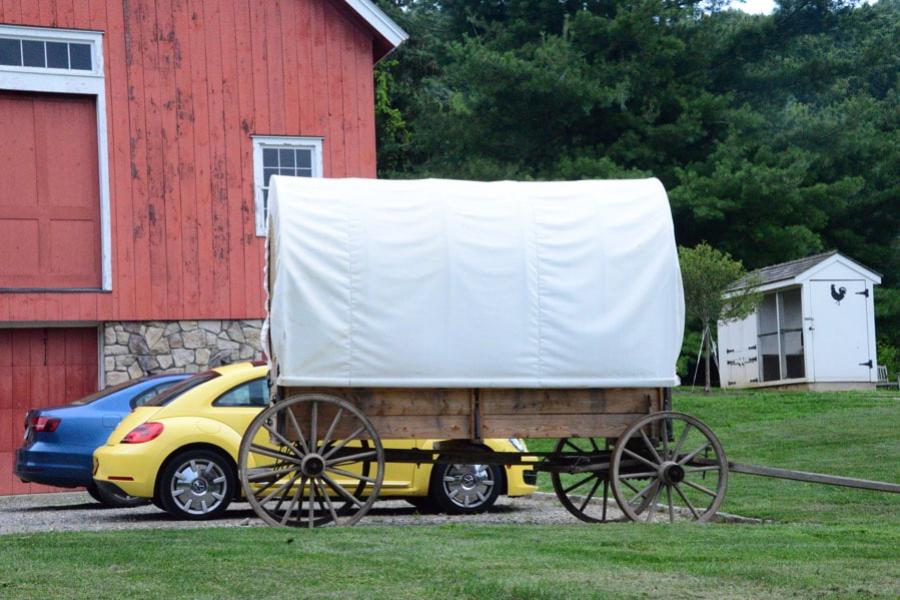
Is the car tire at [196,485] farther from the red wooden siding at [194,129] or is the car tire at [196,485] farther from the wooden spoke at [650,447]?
the red wooden siding at [194,129]

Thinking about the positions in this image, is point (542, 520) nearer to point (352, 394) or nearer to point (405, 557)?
point (352, 394)

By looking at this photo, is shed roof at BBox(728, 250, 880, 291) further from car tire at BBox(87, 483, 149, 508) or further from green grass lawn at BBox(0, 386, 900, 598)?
green grass lawn at BBox(0, 386, 900, 598)

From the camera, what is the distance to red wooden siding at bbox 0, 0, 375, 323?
21266mm

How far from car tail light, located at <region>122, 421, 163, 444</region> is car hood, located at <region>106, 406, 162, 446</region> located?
0.07 meters

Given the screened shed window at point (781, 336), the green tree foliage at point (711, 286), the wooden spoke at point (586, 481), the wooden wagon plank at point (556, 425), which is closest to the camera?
the wooden wagon plank at point (556, 425)

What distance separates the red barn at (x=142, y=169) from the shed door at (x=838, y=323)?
13.6 m

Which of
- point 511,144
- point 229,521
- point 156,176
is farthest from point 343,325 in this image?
point 511,144

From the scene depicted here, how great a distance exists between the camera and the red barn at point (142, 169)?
21.1 m

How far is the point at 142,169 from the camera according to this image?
2141 cm

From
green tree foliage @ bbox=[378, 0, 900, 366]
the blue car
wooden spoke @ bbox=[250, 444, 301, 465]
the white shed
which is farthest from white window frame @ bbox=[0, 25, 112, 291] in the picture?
green tree foliage @ bbox=[378, 0, 900, 366]

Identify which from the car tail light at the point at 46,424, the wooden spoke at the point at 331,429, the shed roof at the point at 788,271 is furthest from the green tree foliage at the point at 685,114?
the wooden spoke at the point at 331,429

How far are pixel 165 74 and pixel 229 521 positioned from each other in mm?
9504

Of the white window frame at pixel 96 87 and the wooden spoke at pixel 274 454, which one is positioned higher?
the white window frame at pixel 96 87

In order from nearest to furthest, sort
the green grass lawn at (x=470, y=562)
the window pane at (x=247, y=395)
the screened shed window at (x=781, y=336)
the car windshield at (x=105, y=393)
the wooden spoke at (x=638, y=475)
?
the green grass lawn at (x=470, y=562)
the wooden spoke at (x=638, y=475)
the window pane at (x=247, y=395)
the car windshield at (x=105, y=393)
the screened shed window at (x=781, y=336)
